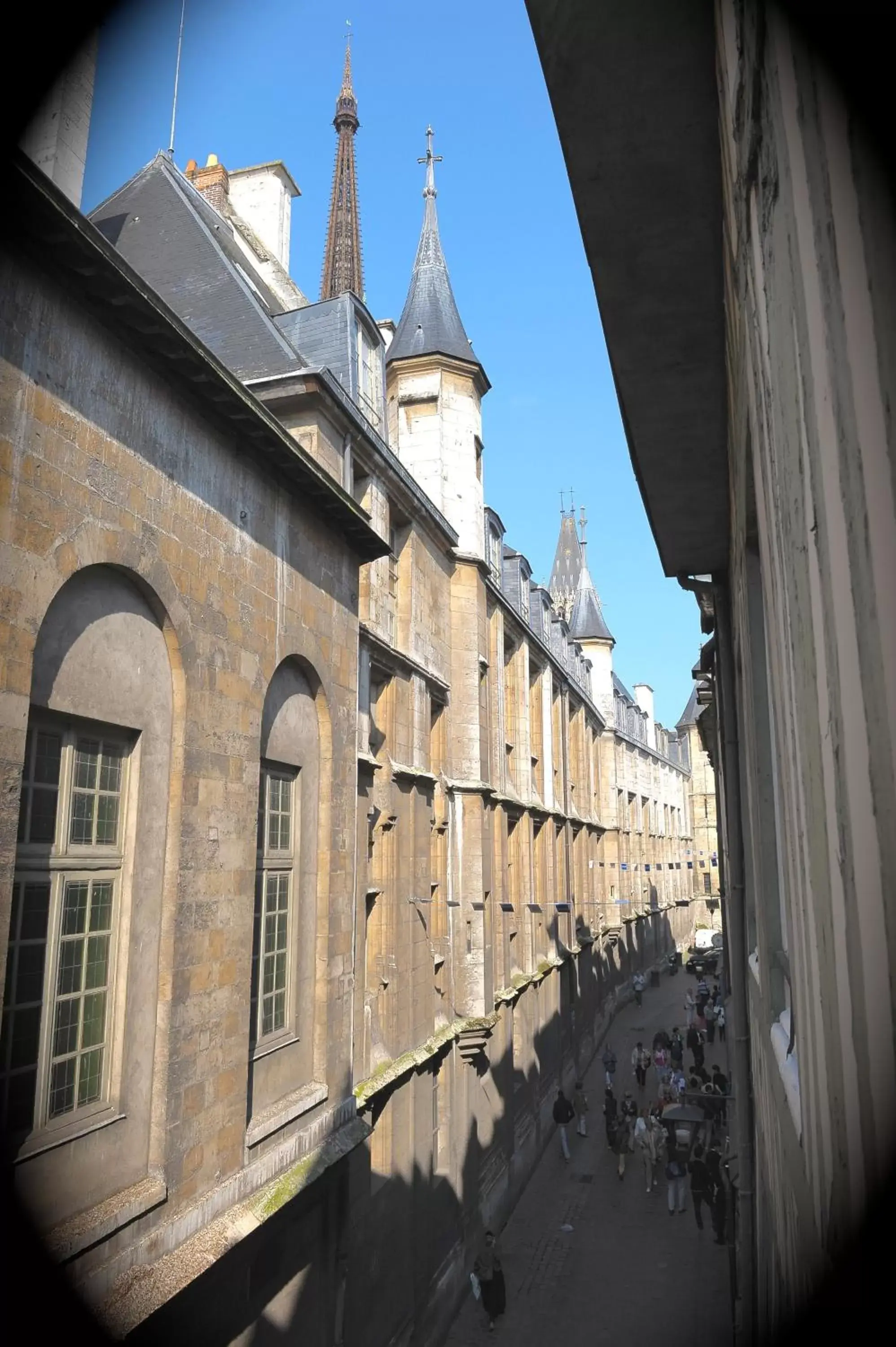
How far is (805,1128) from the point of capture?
228cm

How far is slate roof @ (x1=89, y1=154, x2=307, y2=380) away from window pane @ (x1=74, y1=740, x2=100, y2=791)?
6.20 m

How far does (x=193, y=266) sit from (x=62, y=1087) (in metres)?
10.5

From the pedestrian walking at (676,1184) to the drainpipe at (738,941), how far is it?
870 centimetres

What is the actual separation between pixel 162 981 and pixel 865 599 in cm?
662

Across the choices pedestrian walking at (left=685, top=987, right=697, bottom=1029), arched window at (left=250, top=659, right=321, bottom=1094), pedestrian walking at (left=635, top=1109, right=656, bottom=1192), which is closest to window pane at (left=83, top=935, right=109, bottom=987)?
arched window at (left=250, top=659, right=321, bottom=1094)

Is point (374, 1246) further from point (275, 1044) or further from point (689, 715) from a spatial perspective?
point (689, 715)

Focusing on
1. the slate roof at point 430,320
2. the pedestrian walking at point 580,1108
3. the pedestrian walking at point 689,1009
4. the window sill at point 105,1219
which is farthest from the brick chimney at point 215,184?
the pedestrian walking at point 689,1009

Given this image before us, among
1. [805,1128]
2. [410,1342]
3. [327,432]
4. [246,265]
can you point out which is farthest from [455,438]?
[805,1128]

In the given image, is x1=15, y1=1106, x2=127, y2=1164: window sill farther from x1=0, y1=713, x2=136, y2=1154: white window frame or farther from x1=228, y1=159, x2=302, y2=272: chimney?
x1=228, y1=159, x2=302, y2=272: chimney

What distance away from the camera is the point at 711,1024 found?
1206 inches

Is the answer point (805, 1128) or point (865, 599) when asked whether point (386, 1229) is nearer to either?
point (805, 1128)

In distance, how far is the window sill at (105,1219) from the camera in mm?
5469

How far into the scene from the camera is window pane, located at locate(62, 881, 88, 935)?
600cm

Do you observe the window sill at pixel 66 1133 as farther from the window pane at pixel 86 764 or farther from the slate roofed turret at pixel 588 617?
the slate roofed turret at pixel 588 617
